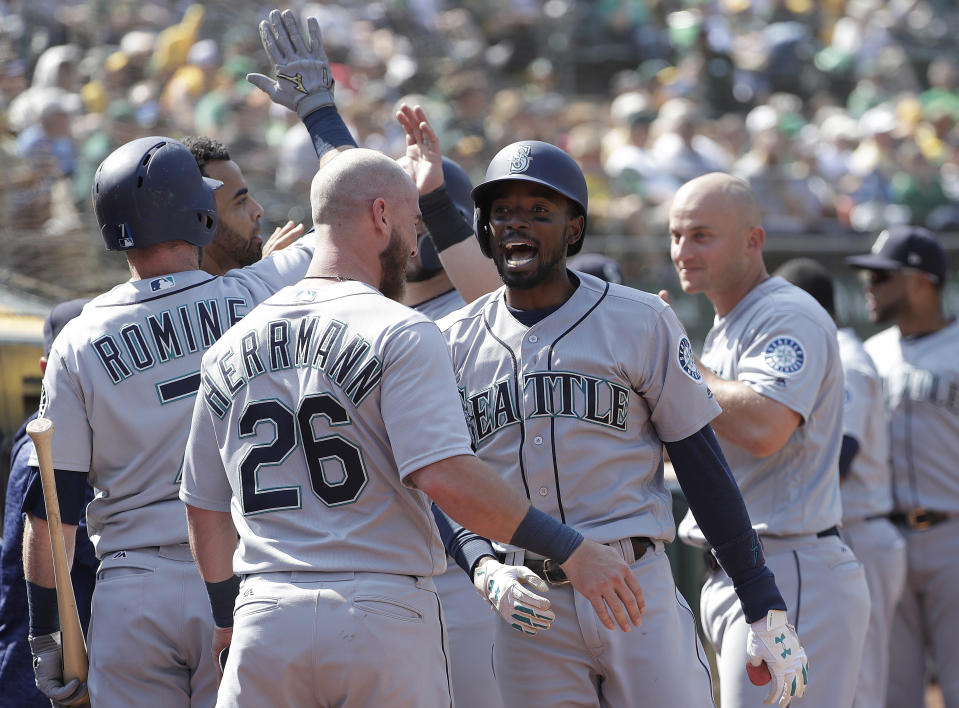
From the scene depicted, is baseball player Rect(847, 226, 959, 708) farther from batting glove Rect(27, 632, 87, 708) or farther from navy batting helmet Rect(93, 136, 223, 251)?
batting glove Rect(27, 632, 87, 708)

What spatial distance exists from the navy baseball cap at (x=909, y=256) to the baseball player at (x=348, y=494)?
354 centimetres

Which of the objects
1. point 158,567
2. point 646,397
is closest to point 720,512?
point 646,397

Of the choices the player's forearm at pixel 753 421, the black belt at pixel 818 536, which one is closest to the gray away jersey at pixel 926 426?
the black belt at pixel 818 536

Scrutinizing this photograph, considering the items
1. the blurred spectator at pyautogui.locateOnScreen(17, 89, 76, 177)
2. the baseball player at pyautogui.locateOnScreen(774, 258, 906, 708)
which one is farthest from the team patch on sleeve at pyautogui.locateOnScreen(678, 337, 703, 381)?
the blurred spectator at pyautogui.locateOnScreen(17, 89, 76, 177)

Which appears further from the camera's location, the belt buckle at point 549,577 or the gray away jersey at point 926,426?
the gray away jersey at point 926,426

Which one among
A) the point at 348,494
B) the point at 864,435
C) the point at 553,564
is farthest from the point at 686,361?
the point at 864,435

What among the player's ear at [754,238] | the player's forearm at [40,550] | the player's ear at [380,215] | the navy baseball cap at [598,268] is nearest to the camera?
the player's ear at [380,215]

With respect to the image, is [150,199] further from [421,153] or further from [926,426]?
[926,426]

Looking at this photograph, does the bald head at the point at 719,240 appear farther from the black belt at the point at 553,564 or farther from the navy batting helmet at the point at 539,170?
the black belt at the point at 553,564

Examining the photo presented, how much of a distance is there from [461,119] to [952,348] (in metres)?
6.94

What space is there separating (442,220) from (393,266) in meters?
1.00

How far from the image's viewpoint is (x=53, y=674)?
3.60 meters

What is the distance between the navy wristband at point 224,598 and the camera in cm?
330

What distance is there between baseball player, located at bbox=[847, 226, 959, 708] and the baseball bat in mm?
3875
